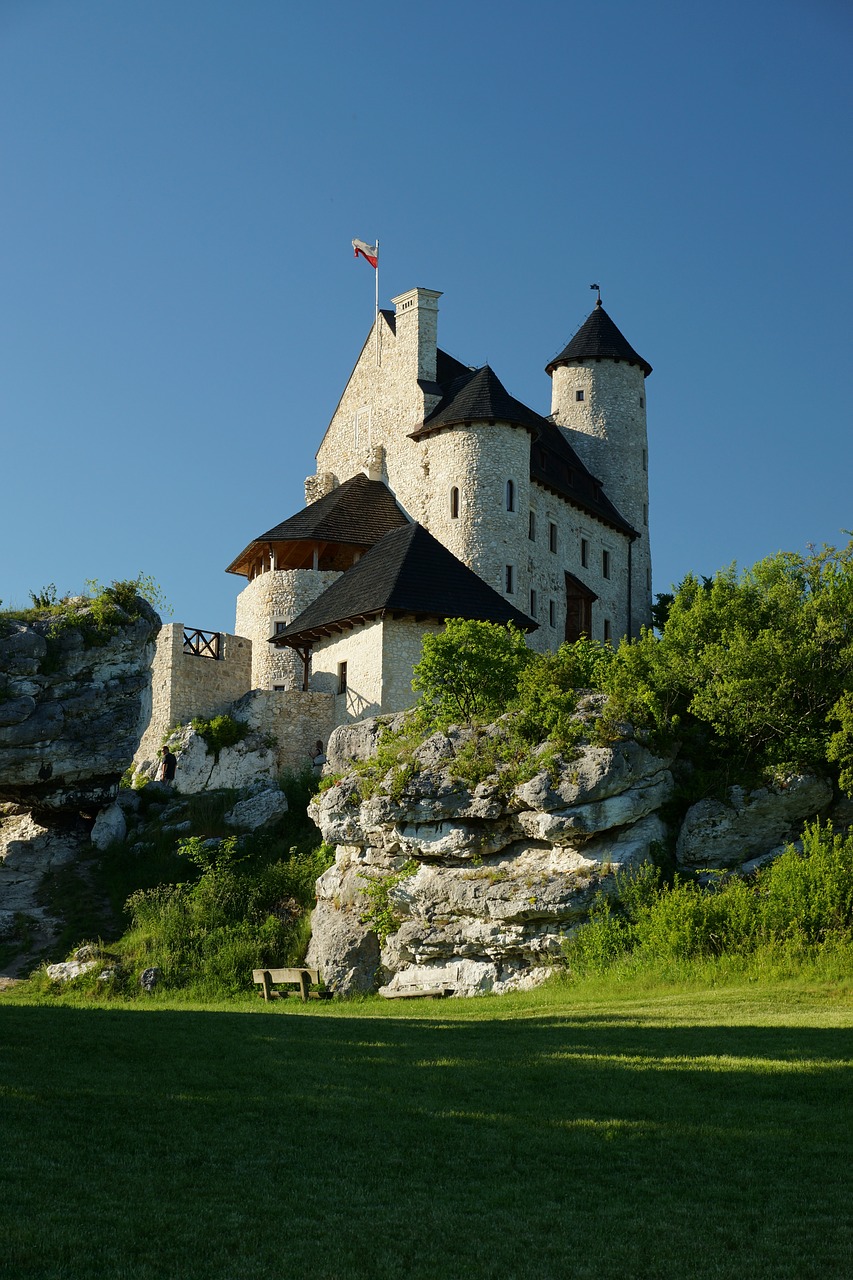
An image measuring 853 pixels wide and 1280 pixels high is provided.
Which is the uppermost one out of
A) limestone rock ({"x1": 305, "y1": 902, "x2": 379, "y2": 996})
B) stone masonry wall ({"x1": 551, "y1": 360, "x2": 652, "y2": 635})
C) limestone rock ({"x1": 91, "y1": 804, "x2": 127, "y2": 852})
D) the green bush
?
stone masonry wall ({"x1": 551, "y1": 360, "x2": 652, "y2": 635})

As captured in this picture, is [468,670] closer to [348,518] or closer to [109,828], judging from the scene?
[109,828]

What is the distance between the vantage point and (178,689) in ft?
130

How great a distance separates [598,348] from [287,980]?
38546 mm

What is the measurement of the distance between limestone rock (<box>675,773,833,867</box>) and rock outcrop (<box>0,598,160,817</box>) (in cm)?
1741

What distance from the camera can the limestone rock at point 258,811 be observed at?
1387 inches

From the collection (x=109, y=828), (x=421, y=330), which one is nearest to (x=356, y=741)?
(x=109, y=828)

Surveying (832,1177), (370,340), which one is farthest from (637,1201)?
(370,340)

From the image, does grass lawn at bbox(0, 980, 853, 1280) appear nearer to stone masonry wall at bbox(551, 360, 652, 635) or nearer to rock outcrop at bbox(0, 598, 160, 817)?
rock outcrop at bbox(0, 598, 160, 817)

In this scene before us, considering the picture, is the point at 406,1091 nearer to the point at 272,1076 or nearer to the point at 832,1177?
the point at 272,1076

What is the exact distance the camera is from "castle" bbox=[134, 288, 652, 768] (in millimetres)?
37438

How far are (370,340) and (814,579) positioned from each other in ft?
79.9

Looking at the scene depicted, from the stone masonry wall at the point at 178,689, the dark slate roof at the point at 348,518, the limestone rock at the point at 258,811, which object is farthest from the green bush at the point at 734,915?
the dark slate roof at the point at 348,518

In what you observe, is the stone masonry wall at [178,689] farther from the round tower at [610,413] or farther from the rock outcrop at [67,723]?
the round tower at [610,413]

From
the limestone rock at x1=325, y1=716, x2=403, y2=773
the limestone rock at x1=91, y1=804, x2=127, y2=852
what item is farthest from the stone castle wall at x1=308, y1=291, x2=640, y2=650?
the limestone rock at x1=91, y1=804, x2=127, y2=852
